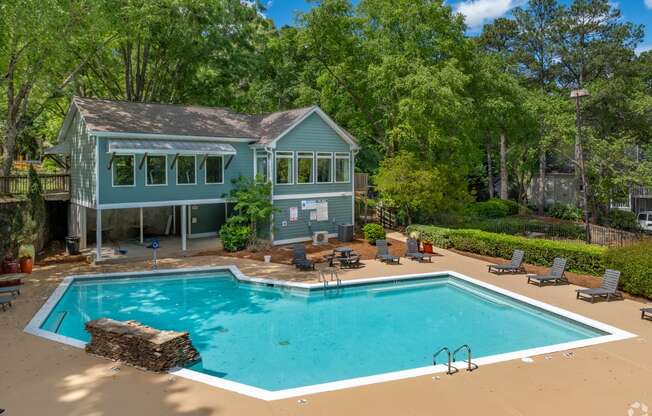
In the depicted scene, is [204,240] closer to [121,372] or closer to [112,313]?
[112,313]

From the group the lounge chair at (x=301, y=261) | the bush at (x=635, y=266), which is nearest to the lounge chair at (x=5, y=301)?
the lounge chair at (x=301, y=261)

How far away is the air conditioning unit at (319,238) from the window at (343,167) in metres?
3.17

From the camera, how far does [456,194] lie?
82.5 ft

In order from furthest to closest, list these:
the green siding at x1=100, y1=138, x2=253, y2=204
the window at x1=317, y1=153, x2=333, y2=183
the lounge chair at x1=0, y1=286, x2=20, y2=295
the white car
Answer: the white car < the window at x1=317, y1=153, x2=333, y2=183 < the green siding at x1=100, y1=138, x2=253, y2=204 < the lounge chair at x1=0, y1=286, x2=20, y2=295

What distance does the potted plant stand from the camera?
1673cm

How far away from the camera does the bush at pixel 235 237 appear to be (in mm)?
21203

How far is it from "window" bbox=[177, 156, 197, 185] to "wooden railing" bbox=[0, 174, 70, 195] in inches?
263

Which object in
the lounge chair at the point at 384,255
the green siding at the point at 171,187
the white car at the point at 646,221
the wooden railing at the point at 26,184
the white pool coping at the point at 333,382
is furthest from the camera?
the white car at the point at 646,221

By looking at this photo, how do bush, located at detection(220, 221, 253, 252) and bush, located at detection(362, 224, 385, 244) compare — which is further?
bush, located at detection(362, 224, 385, 244)

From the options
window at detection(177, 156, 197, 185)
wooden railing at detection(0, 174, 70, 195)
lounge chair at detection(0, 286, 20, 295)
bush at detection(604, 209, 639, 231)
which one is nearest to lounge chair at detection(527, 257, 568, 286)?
window at detection(177, 156, 197, 185)

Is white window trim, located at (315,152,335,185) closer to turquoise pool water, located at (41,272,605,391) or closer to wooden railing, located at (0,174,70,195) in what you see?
turquoise pool water, located at (41,272,605,391)

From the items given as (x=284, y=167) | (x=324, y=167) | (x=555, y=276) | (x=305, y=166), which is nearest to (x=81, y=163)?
(x=284, y=167)

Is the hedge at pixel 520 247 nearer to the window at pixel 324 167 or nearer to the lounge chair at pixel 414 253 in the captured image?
the lounge chair at pixel 414 253

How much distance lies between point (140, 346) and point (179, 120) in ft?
49.6
